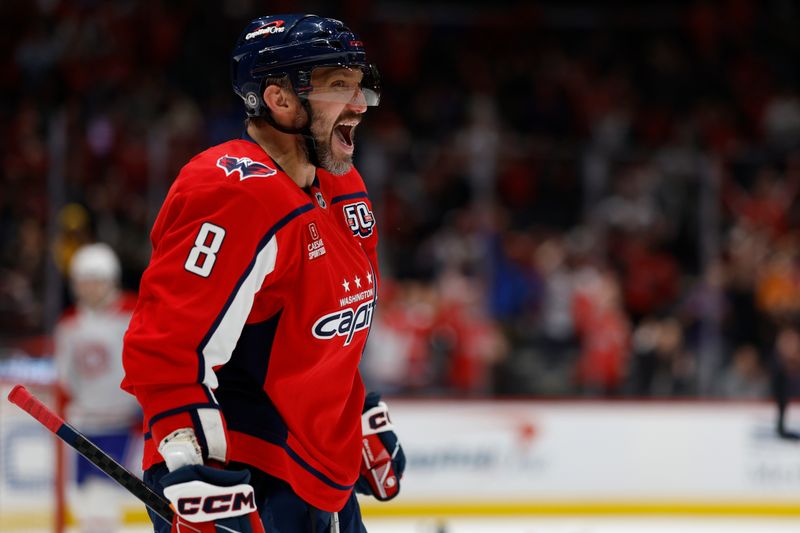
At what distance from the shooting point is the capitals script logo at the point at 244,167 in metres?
1.80

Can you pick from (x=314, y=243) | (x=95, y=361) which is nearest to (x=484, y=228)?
(x=95, y=361)

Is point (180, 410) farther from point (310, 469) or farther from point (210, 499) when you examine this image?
point (310, 469)

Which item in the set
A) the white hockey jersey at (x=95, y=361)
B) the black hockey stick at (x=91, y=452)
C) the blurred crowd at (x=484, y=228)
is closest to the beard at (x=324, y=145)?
the black hockey stick at (x=91, y=452)

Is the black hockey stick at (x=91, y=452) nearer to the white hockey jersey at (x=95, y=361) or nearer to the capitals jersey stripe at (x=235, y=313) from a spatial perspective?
the capitals jersey stripe at (x=235, y=313)

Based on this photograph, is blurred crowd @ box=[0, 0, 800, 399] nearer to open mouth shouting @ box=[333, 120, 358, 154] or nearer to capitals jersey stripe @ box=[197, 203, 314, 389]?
open mouth shouting @ box=[333, 120, 358, 154]

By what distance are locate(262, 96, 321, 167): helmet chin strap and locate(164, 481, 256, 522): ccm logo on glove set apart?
543 mm

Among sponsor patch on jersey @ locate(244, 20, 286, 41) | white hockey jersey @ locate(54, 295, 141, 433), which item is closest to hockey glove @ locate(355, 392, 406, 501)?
sponsor patch on jersey @ locate(244, 20, 286, 41)

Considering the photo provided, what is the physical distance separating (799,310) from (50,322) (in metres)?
4.67

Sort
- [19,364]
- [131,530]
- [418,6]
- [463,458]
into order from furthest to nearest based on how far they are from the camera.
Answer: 1. [418,6]
2. [19,364]
3. [463,458]
4. [131,530]

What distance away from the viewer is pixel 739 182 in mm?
7996

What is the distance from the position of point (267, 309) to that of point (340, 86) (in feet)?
1.30

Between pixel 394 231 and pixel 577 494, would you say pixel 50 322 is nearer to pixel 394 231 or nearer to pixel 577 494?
pixel 394 231

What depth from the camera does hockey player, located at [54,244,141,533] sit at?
498 centimetres

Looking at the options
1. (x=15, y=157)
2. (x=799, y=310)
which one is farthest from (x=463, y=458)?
(x=15, y=157)
